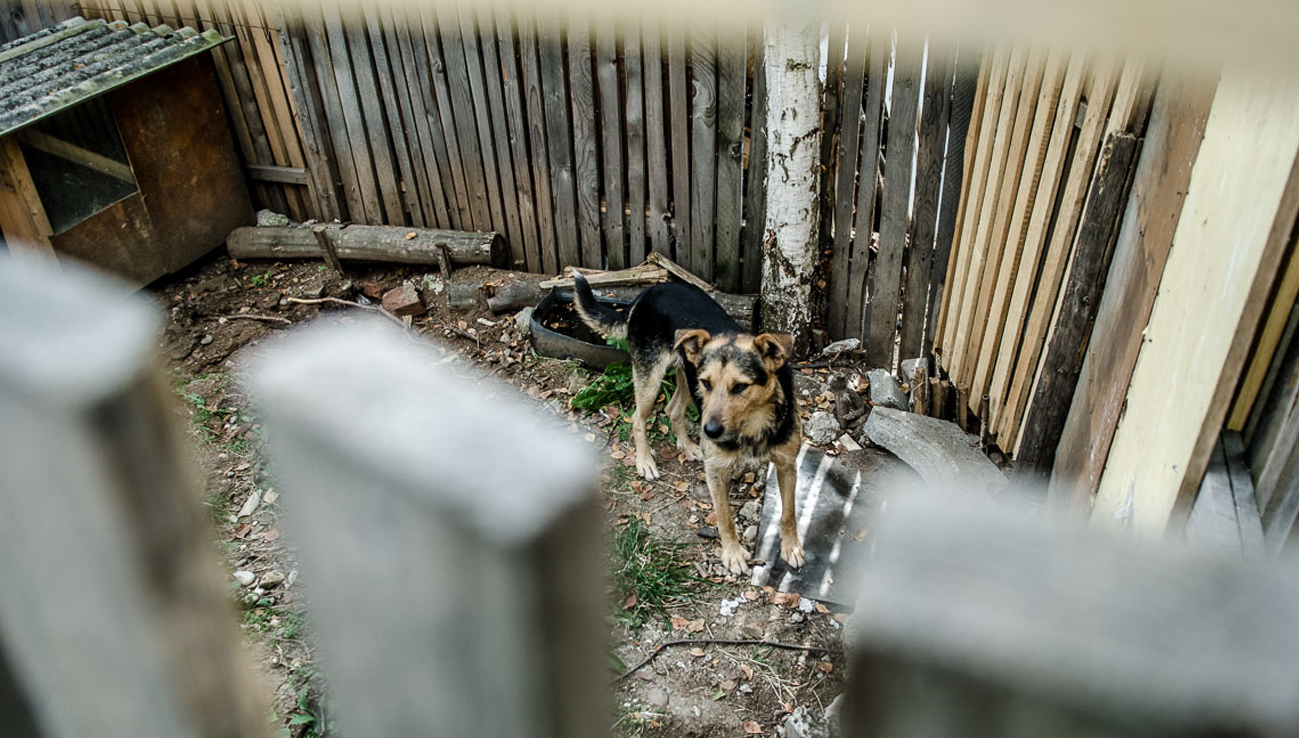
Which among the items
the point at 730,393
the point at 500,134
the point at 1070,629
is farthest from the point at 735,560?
the point at 1070,629

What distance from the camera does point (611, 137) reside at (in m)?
6.54

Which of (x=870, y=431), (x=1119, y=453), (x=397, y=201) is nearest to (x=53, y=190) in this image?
(x=397, y=201)

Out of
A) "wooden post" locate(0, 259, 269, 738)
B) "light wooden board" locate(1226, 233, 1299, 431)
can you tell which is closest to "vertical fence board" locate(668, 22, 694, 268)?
"light wooden board" locate(1226, 233, 1299, 431)

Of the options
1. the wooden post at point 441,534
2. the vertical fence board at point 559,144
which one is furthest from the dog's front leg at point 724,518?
the wooden post at point 441,534

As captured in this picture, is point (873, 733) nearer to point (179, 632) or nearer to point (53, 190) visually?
point (179, 632)

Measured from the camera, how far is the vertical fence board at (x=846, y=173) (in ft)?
17.9

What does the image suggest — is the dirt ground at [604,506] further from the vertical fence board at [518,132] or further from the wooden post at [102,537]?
the wooden post at [102,537]

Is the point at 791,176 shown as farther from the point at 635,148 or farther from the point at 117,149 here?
the point at 117,149

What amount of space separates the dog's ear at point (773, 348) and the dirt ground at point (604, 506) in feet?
3.56

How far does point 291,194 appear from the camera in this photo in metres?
8.11

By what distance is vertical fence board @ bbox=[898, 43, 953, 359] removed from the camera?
5.24 m

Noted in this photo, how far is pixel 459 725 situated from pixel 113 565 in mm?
299

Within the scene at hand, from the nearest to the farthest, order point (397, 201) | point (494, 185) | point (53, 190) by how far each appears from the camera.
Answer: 1. point (53, 190)
2. point (494, 185)
3. point (397, 201)

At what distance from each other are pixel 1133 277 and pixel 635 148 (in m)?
3.85
